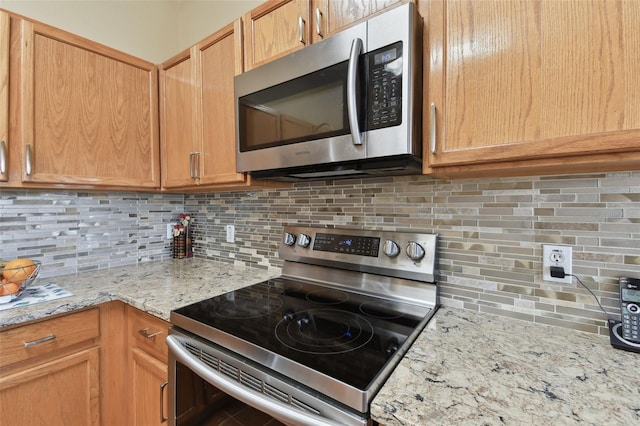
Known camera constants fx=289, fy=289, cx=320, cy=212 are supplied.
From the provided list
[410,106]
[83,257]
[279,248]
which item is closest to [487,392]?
[410,106]

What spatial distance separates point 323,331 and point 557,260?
0.76m

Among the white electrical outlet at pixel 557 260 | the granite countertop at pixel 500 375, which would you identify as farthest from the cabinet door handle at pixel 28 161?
the white electrical outlet at pixel 557 260

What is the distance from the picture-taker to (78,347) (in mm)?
1210

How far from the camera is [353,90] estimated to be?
885mm

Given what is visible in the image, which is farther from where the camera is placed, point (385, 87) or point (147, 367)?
point (147, 367)

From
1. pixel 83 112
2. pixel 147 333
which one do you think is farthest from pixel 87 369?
pixel 83 112

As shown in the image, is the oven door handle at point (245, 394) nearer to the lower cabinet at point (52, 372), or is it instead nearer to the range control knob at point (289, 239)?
the lower cabinet at point (52, 372)

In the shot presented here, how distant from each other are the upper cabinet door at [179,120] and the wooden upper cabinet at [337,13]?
0.80m

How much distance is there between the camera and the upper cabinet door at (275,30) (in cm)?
110

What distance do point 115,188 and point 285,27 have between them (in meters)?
1.24

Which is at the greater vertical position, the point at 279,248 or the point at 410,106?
the point at 410,106

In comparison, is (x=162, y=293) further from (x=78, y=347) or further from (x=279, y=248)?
(x=279, y=248)

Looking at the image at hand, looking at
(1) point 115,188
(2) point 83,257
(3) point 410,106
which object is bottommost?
(2) point 83,257

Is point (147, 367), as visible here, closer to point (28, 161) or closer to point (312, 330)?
point (312, 330)
